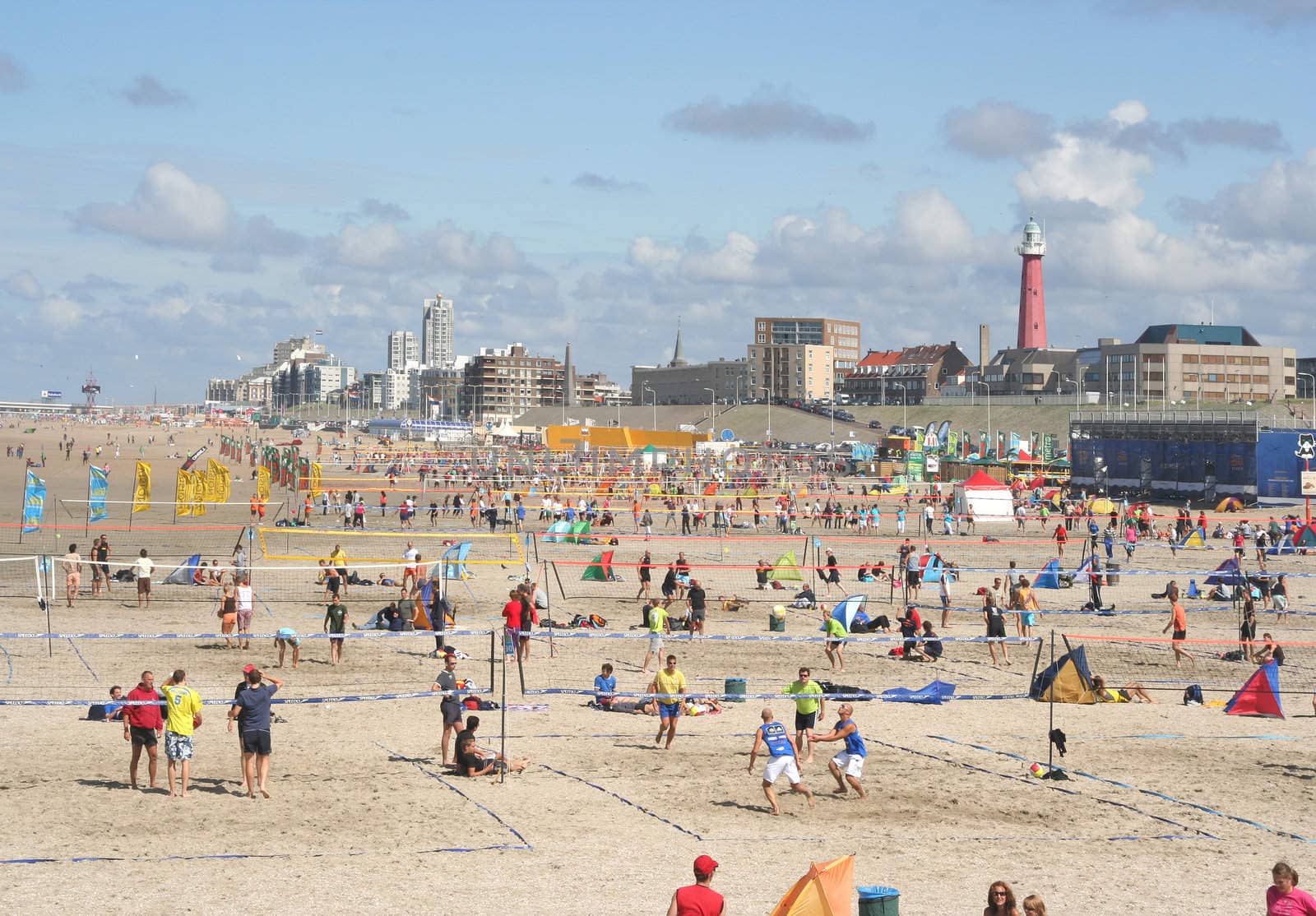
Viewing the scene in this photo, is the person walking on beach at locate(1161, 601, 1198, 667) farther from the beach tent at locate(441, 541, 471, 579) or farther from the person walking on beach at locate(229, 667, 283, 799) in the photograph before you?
the person walking on beach at locate(229, 667, 283, 799)

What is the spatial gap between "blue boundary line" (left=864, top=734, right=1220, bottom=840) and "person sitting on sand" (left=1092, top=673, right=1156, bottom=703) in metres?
3.09

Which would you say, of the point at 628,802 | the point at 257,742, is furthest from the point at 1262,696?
the point at 257,742

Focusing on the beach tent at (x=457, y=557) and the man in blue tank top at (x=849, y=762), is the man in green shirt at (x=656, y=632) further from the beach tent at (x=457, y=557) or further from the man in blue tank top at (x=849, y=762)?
the beach tent at (x=457, y=557)

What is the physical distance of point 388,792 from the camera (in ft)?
40.4

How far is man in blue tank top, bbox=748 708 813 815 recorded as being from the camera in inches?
474

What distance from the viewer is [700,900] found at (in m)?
7.59

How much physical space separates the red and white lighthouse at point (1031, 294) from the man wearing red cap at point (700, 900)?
142870 mm

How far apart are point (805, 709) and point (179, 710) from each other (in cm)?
648

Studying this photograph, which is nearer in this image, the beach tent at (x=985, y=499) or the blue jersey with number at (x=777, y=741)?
Answer: the blue jersey with number at (x=777, y=741)

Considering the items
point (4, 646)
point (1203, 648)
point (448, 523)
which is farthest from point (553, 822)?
point (448, 523)

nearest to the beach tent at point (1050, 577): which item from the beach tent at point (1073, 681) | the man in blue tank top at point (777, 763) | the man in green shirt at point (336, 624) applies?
the beach tent at point (1073, 681)

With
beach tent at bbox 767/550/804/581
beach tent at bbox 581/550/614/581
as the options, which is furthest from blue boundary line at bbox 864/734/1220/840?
beach tent at bbox 581/550/614/581

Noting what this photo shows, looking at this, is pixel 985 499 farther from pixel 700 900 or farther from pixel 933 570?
pixel 700 900

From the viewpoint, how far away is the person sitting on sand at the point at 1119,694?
55.6 feet
